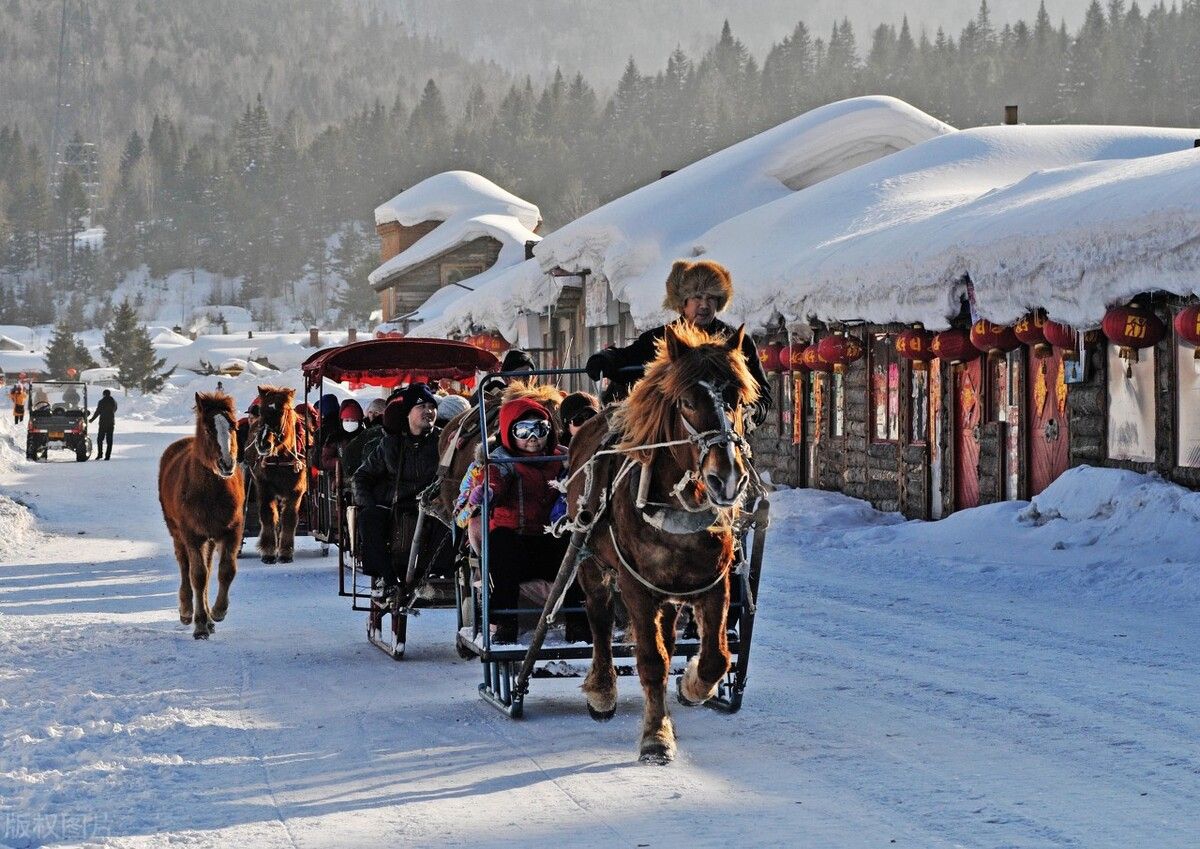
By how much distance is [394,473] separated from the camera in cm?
1229

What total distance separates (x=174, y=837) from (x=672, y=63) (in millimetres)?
163648

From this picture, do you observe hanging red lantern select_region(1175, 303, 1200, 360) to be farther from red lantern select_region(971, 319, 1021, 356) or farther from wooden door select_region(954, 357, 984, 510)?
wooden door select_region(954, 357, 984, 510)

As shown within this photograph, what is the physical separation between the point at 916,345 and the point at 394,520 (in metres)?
9.90

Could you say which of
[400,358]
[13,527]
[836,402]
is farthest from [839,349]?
[13,527]

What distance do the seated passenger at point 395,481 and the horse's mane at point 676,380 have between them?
185 inches

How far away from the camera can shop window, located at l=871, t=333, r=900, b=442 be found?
76.0ft

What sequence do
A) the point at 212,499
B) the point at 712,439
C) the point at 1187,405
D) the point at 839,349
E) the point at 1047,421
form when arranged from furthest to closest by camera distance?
1. the point at 839,349
2. the point at 1047,421
3. the point at 1187,405
4. the point at 212,499
5. the point at 712,439

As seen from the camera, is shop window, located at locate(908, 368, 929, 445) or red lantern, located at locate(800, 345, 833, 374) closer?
shop window, located at locate(908, 368, 929, 445)

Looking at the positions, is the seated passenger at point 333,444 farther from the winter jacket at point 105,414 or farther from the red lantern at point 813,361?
the winter jacket at point 105,414

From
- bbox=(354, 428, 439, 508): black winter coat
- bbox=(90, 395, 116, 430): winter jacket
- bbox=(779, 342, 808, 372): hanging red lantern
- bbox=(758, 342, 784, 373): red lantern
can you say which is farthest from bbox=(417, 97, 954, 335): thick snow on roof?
bbox=(354, 428, 439, 508): black winter coat

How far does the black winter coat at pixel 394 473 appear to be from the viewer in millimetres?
12211

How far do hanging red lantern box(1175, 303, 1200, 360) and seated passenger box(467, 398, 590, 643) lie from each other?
6.90m

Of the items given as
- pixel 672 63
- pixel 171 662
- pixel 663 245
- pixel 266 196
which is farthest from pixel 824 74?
pixel 171 662

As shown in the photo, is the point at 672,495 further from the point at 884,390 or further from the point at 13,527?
the point at 13,527
